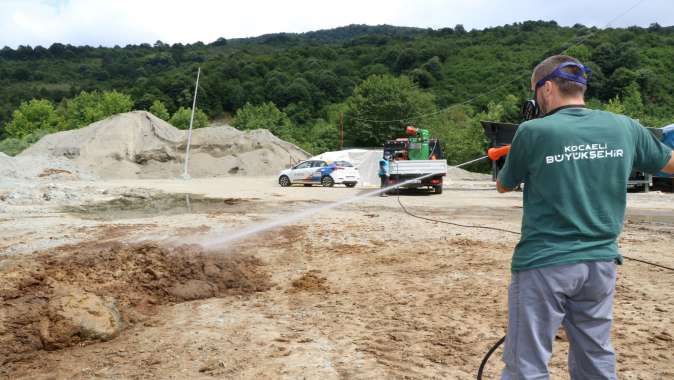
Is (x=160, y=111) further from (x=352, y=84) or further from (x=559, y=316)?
(x=559, y=316)

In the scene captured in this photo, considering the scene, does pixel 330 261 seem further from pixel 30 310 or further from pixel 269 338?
pixel 30 310

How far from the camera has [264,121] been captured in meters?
77.3

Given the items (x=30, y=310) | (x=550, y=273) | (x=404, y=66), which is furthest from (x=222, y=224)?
(x=404, y=66)

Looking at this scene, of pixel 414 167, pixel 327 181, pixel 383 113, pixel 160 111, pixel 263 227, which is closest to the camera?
pixel 263 227

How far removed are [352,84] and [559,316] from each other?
355 ft

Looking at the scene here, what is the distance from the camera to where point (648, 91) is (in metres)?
66.9

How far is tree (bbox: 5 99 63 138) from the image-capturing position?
7988 centimetres

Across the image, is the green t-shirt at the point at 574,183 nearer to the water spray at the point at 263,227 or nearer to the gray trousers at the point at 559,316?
the gray trousers at the point at 559,316

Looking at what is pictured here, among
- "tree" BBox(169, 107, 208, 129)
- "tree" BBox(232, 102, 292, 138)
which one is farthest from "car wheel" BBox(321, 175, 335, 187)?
"tree" BBox(169, 107, 208, 129)

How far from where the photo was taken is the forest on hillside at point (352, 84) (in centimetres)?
6575

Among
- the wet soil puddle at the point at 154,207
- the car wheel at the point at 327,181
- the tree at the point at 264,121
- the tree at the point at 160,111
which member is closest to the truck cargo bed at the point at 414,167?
the wet soil puddle at the point at 154,207

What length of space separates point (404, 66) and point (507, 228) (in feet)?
322

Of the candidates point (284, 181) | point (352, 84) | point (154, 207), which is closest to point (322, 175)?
point (284, 181)

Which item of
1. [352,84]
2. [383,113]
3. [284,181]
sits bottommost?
[284,181]
